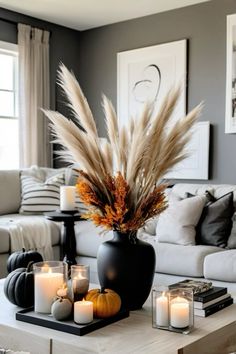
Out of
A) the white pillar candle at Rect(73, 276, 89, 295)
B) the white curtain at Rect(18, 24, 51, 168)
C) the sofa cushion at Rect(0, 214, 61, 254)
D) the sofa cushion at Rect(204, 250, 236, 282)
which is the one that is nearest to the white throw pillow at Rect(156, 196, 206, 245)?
the sofa cushion at Rect(204, 250, 236, 282)

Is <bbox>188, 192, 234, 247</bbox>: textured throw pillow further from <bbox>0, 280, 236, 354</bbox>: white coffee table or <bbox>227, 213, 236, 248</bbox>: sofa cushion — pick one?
<bbox>0, 280, 236, 354</bbox>: white coffee table

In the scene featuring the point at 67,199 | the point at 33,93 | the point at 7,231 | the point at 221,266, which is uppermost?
the point at 33,93

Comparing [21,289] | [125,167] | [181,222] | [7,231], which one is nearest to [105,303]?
[21,289]

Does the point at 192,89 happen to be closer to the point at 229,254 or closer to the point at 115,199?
the point at 229,254

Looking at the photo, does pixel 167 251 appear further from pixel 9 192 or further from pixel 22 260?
pixel 9 192

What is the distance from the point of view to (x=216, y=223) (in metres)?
3.56

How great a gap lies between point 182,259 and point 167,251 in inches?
5.5

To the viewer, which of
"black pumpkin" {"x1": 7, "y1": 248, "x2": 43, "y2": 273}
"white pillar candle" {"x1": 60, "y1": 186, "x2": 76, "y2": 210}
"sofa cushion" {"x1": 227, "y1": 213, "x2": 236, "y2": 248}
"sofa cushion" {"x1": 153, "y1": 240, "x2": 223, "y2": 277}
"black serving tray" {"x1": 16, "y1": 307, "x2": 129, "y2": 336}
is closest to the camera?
"black serving tray" {"x1": 16, "y1": 307, "x2": 129, "y2": 336}

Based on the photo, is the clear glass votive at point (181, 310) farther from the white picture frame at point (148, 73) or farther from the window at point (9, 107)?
the window at point (9, 107)

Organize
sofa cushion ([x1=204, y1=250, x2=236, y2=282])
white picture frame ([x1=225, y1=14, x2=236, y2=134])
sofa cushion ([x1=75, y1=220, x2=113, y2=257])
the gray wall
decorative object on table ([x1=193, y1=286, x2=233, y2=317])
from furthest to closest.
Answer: the gray wall, white picture frame ([x1=225, y1=14, x2=236, y2=134]), sofa cushion ([x1=75, y1=220, x2=113, y2=257]), sofa cushion ([x1=204, y1=250, x2=236, y2=282]), decorative object on table ([x1=193, y1=286, x2=233, y2=317])

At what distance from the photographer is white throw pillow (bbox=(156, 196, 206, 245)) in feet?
11.6

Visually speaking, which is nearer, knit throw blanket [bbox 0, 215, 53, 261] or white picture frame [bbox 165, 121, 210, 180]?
knit throw blanket [bbox 0, 215, 53, 261]

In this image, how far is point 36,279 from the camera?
74.4 inches

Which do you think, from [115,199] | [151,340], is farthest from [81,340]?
[115,199]
